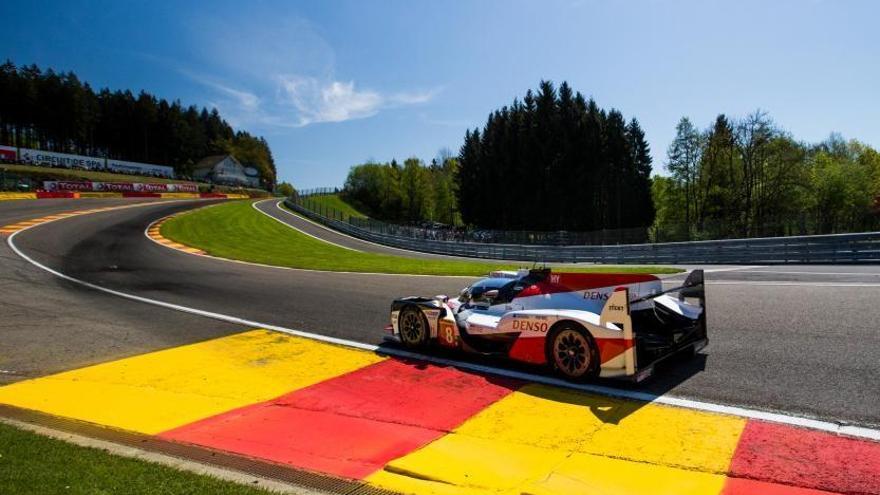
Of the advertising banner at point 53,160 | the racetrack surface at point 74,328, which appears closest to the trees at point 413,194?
the advertising banner at point 53,160

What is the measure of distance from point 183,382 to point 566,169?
57223 mm

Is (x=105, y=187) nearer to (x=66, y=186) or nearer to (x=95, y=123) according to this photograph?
(x=66, y=186)

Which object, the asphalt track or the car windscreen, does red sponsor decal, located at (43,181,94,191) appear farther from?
the car windscreen

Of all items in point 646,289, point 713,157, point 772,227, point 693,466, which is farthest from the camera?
point 713,157

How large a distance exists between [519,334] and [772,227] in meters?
30.1

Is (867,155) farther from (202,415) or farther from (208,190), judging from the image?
(208,190)

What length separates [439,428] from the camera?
5.19m

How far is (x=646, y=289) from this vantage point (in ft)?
21.7

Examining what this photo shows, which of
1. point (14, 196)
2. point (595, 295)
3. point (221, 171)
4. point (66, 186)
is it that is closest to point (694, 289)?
point (595, 295)

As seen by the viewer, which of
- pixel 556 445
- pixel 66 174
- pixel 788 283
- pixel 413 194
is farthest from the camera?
pixel 413 194

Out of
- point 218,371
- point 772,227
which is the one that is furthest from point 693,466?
point 772,227

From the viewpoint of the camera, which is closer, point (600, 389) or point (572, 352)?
point (600, 389)

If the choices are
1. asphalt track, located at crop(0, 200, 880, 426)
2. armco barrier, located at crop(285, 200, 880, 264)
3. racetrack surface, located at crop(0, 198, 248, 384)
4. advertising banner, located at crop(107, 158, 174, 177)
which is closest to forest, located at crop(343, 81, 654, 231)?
armco barrier, located at crop(285, 200, 880, 264)

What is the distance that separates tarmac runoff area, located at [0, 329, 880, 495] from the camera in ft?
13.0
